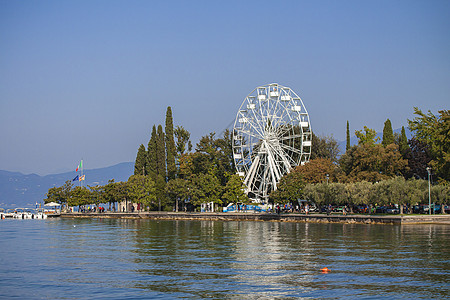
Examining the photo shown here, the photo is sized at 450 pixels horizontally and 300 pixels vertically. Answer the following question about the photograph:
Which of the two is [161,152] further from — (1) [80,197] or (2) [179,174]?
(1) [80,197]

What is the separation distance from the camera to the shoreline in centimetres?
6166

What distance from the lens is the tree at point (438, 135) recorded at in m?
65.3

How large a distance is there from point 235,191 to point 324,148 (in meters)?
34.1

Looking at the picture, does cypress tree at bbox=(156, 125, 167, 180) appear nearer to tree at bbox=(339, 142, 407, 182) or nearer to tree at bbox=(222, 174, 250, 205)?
tree at bbox=(222, 174, 250, 205)

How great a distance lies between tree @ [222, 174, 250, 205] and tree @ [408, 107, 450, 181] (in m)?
29.0

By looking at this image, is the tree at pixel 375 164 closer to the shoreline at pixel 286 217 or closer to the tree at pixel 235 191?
the shoreline at pixel 286 217

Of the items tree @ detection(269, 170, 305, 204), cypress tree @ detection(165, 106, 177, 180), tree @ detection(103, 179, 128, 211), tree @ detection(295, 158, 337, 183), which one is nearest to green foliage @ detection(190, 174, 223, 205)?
cypress tree @ detection(165, 106, 177, 180)

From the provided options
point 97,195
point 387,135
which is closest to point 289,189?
point 387,135

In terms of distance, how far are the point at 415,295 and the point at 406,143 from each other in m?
75.3

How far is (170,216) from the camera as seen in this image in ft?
302

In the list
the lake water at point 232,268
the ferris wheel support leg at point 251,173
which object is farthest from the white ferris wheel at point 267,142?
the lake water at point 232,268

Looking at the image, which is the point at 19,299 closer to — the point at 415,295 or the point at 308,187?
the point at 415,295

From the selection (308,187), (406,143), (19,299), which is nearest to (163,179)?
(308,187)

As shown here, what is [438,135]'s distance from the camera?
66625mm
